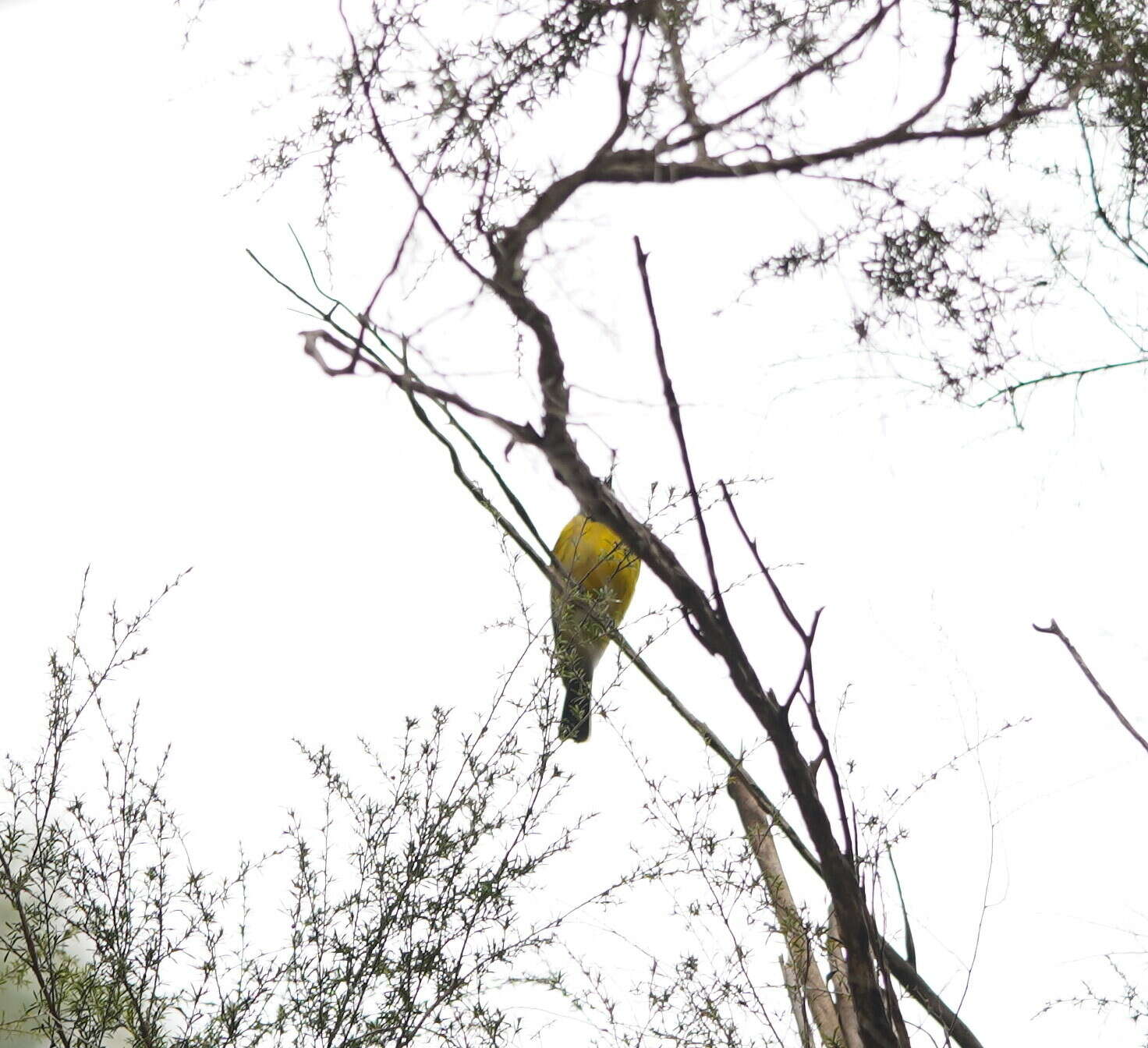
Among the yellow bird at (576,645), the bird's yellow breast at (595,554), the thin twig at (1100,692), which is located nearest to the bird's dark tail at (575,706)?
the yellow bird at (576,645)

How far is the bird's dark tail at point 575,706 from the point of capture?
1.23 metres

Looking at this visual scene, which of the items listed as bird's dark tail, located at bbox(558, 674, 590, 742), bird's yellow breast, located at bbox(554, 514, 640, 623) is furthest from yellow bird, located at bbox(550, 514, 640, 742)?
bird's yellow breast, located at bbox(554, 514, 640, 623)

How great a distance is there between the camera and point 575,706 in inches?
51.6

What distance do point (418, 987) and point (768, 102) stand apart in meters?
1.15

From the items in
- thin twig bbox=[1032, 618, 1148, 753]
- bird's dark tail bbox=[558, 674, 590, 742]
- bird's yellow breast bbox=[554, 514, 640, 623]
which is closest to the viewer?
thin twig bbox=[1032, 618, 1148, 753]

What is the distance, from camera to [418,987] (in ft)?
3.69

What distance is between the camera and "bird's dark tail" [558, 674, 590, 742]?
1.23m

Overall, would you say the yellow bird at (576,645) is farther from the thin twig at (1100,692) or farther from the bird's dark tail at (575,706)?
the thin twig at (1100,692)

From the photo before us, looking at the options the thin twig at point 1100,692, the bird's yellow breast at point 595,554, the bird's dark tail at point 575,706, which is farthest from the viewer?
the bird's yellow breast at point 595,554

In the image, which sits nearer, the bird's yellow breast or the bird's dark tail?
the bird's dark tail

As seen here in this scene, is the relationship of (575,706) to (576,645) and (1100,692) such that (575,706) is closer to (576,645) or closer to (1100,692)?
(576,645)

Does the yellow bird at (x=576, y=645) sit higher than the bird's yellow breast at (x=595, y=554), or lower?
lower

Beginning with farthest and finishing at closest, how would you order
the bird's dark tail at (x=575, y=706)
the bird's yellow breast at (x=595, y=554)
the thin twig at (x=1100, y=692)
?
the bird's yellow breast at (x=595, y=554), the bird's dark tail at (x=575, y=706), the thin twig at (x=1100, y=692)

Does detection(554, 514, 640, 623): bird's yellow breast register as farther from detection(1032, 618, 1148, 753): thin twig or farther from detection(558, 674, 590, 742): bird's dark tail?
detection(1032, 618, 1148, 753): thin twig
